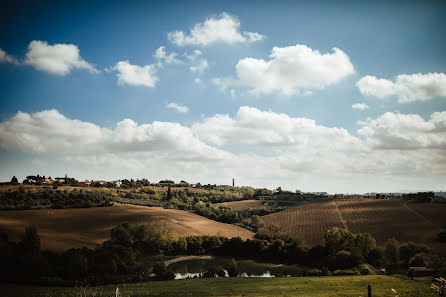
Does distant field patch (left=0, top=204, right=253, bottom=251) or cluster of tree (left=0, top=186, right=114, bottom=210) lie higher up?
cluster of tree (left=0, top=186, right=114, bottom=210)

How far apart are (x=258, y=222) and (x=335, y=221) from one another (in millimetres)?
23449

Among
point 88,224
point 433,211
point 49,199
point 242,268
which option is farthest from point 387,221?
point 49,199

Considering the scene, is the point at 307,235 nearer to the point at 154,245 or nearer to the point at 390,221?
the point at 390,221

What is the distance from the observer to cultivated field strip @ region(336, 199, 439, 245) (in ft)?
245

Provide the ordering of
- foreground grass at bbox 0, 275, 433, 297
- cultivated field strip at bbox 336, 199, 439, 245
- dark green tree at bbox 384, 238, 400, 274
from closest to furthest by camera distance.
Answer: foreground grass at bbox 0, 275, 433, 297 → dark green tree at bbox 384, 238, 400, 274 → cultivated field strip at bbox 336, 199, 439, 245

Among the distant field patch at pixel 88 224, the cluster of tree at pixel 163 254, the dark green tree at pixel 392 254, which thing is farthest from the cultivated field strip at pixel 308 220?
the dark green tree at pixel 392 254

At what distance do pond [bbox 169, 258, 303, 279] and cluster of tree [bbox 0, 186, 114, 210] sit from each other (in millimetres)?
50305

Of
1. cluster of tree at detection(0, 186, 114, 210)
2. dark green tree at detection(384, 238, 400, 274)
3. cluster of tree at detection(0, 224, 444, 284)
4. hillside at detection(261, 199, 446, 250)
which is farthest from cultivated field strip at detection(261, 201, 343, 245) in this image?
cluster of tree at detection(0, 186, 114, 210)

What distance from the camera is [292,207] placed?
12312 centimetres

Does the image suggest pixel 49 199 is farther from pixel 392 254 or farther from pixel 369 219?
pixel 369 219

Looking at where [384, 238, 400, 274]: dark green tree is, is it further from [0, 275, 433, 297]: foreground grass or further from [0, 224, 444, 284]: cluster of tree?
[0, 275, 433, 297]: foreground grass

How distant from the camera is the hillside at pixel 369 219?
7658 cm

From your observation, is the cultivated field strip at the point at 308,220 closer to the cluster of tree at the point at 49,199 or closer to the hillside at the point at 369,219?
the hillside at the point at 369,219

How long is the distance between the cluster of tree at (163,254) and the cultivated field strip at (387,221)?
1978cm
